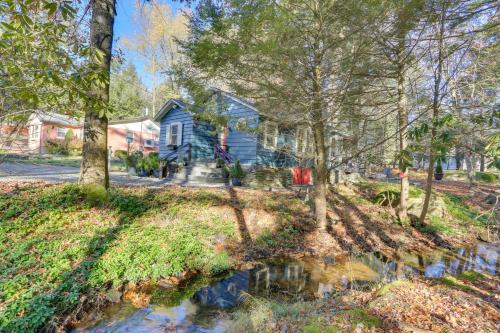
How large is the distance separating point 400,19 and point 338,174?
11024 millimetres

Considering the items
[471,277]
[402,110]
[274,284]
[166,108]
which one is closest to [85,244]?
[274,284]

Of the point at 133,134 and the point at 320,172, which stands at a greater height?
the point at 133,134

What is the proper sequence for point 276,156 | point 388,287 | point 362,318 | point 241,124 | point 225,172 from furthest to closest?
1. point 276,156
2. point 225,172
3. point 241,124
4. point 388,287
5. point 362,318

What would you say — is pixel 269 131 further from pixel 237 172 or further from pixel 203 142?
pixel 203 142

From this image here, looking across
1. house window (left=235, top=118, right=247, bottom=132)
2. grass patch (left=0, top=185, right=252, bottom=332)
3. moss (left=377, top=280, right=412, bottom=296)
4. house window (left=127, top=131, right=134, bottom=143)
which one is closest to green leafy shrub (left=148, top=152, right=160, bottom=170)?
grass patch (left=0, top=185, right=252, bottom=332)

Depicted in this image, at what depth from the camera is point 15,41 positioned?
212cm

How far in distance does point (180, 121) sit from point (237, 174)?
5.46m

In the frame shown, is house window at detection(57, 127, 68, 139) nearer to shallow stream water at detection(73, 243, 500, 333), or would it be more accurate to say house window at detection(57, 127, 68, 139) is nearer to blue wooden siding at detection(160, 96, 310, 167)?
blue wooden siding at detection(160, 96, 310, 167)

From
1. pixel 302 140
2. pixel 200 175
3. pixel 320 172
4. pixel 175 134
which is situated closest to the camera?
pixel 320 172

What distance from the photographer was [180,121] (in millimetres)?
15531

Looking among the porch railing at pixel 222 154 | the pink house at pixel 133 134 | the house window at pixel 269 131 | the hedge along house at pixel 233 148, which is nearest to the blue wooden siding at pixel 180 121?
the hedge along house at pixel 233 148

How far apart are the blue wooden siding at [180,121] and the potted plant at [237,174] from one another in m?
3.83

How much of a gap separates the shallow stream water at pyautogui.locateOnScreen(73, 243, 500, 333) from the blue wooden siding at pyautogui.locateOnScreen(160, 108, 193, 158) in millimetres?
9939

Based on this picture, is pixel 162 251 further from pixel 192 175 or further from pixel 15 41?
pixel 192 175
